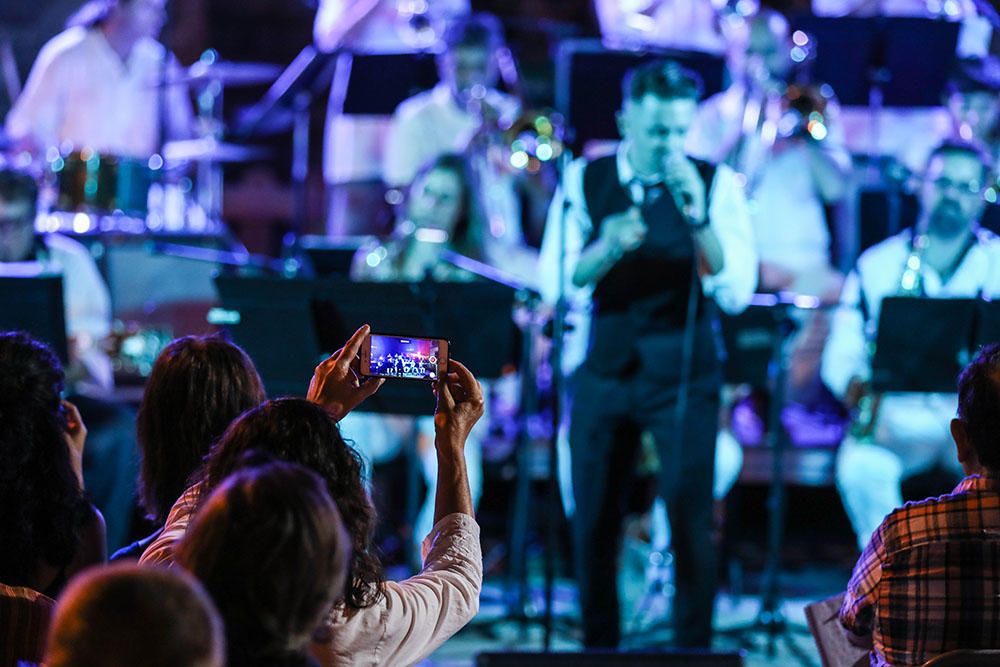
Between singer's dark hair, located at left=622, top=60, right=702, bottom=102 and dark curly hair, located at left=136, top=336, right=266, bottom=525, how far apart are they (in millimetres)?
2017

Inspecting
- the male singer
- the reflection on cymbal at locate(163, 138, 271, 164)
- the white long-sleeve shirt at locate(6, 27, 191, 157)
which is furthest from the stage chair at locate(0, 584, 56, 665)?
the reflection on cymbal at locate(163, 138, 271, 164)

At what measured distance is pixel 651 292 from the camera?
4.62 m

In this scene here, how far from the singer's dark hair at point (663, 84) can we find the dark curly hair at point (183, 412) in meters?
2.02

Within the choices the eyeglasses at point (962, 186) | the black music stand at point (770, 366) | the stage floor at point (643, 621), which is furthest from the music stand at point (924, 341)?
the stage floor at point (643, 621)

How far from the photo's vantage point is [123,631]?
4.99ft

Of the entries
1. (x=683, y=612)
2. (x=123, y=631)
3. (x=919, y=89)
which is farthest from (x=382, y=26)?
(x=123, y=631)

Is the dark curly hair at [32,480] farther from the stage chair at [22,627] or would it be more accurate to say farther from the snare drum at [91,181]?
the snare drum at [91,181]

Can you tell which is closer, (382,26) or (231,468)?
(231,468)

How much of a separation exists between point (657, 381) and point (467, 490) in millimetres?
2044

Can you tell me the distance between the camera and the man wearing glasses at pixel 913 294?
5.53 meters

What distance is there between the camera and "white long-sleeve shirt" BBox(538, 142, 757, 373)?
182 inches

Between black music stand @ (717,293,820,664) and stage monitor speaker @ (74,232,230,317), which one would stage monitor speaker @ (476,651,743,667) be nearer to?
black music stand @ (717,293,820,664)

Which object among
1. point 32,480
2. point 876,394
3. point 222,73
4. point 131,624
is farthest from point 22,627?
point 222,73

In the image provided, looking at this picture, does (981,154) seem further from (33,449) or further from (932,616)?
(33,449)
